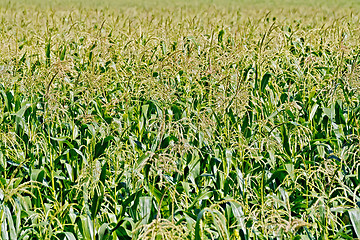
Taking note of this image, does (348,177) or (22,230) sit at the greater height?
(348,177)

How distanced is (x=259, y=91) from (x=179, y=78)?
1.06 metres

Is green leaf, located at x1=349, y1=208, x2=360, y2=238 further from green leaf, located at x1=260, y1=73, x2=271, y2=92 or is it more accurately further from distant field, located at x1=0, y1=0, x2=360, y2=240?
green leaf, located at x1=260, y1=73, x2=271, y2=92

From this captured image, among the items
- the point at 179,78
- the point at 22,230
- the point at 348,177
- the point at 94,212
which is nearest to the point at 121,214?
→ the point at 94,212

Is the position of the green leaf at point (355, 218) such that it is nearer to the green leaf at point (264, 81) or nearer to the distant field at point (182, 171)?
the distant field at point (182, 171)

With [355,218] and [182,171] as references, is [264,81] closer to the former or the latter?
[182,171]

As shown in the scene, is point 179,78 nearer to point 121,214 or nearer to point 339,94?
point 339,94

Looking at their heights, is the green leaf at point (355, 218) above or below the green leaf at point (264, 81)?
below

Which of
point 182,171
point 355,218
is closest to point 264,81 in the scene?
point 182,171

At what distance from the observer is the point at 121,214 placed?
321 cm

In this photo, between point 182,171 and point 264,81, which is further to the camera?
point 264,81

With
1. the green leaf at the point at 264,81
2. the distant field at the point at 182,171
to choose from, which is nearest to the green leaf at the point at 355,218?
the distant field at the point at 182,171

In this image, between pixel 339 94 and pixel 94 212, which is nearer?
pixel 94 212

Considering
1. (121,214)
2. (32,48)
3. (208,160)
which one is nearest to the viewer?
(121,214)

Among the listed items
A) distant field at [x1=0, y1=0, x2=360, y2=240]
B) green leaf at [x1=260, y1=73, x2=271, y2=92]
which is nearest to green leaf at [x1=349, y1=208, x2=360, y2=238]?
distant field at [x1=0, y1=0, x2=360, y2=240]
